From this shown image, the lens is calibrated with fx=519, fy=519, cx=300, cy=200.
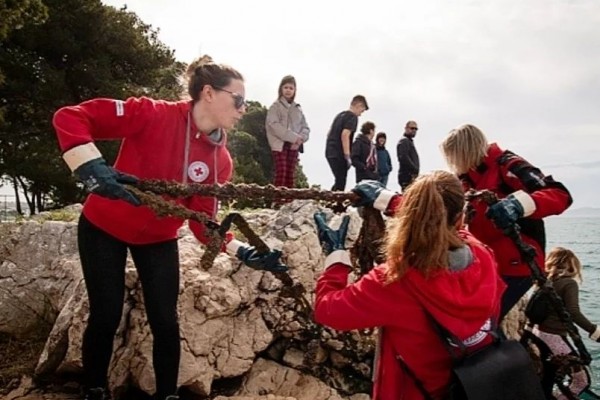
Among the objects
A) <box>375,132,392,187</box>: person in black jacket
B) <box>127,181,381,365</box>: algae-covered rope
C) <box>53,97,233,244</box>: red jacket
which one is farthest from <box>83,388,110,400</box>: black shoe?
<box>375,132,392,187</box>: person in black jacket

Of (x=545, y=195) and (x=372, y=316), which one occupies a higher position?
(x=545, y=195)

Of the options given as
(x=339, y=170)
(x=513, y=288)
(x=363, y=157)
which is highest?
(x=363, y=157)

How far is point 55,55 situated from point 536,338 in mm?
15891

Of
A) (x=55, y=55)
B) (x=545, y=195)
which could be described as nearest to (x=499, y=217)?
(x=545, y=195)

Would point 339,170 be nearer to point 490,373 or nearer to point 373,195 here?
point 373,195

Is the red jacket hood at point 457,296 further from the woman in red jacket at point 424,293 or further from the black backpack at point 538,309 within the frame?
the black backpack at point 538,309

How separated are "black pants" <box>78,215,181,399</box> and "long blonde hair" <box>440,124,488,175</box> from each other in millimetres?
1938

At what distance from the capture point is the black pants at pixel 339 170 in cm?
752

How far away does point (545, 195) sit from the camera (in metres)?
3.21

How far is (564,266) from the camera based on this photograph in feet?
16.6

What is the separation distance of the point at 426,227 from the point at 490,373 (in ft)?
2.18

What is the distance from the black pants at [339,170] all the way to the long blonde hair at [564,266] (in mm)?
3184

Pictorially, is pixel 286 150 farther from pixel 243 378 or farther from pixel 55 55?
pixel 55 55

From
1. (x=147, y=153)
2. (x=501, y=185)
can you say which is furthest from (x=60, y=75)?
(x=501, y=185)
